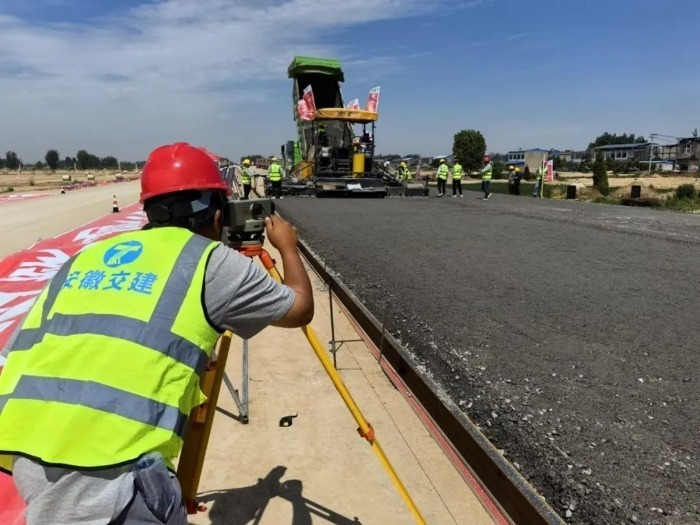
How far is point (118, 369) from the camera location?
51.0 inches

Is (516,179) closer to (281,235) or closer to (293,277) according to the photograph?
(281,235)

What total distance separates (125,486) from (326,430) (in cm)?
237

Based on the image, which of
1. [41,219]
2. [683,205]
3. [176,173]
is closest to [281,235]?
[176,173]

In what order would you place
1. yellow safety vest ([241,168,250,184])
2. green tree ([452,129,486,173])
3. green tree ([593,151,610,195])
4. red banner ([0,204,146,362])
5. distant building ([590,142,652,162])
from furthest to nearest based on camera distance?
distant building ([590,142,652,162]) < green tree ([452,129,486,173]) < green tree ([593,151,610,195]) < yellow safety vest ([241,168,250,184]) < red banner ([0,204,146,362])

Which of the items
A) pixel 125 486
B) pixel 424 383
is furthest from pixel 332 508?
pixel 125 486

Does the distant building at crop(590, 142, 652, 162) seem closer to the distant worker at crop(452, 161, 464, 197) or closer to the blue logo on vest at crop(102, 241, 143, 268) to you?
the distant worker at crop(452, 161, 464, 197)

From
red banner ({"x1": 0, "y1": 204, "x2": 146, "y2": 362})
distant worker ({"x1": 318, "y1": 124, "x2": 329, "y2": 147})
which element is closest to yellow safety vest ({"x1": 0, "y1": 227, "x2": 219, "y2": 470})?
red banner ({"x1": 0, "y1": 204, "x2": 146, "y2": 362})

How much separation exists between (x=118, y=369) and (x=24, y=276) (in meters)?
7.01

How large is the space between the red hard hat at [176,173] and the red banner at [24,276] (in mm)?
1359

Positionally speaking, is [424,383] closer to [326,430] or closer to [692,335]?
[326,430]

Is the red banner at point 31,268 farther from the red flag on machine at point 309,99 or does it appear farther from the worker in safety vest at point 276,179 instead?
the red flag on machine at point 309,99

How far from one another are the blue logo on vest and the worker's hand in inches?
20.1

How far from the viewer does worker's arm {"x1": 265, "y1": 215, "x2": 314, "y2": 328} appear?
1657 millimetres

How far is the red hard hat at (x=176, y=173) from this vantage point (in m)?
1.68
